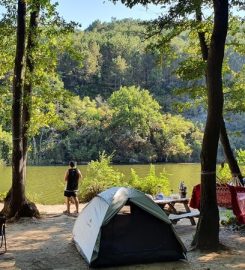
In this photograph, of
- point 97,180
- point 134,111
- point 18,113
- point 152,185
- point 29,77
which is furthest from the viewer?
Result: point 134,111

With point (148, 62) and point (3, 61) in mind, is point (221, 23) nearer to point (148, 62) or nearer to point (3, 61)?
point (3, 61)

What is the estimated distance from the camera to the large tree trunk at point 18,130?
10.6 meters

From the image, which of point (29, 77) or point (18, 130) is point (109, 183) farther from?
point (29, 77)

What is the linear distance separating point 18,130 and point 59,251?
13.6 ft

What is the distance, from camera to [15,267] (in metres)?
6.44

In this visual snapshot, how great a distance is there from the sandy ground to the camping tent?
18 centimetres

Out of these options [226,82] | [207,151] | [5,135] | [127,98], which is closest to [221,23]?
[207,151]

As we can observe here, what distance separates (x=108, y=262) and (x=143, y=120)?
2071 inches

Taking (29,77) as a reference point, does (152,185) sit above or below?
below

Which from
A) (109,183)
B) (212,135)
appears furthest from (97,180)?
(212,135)

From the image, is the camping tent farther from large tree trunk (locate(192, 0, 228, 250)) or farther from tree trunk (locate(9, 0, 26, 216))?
tree trunk (locate(9, 0, 26, 216))

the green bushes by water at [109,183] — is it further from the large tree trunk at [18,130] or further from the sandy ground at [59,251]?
the sandy ground at [59,251]

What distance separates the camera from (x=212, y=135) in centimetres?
736

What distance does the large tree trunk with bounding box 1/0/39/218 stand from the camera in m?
10.6
